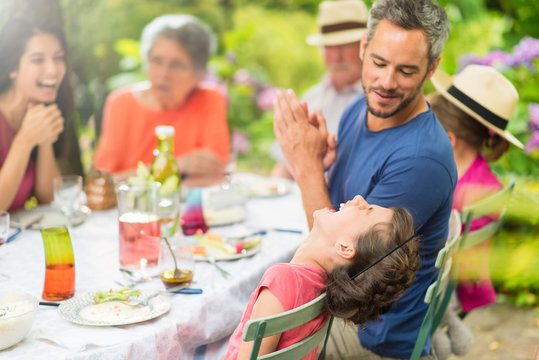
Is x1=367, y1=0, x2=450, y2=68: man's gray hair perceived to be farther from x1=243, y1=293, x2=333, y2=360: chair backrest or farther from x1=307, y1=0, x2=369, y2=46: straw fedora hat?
x1=307, y1=0, x2=369, y2=46: straw fedora hat

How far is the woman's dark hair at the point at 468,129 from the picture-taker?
Result: 102 inches

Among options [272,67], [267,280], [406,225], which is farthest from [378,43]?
[272,67]

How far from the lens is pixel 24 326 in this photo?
4.18 feet

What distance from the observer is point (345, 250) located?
153 cm

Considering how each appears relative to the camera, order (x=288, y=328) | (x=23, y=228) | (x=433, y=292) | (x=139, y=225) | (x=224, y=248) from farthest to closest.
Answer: (x=23, y=228), (x=224, y=248), (x=139, y=225), (x=433, y=292), (x=288, y=328)

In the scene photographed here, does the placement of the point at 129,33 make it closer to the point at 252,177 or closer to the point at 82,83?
the point at 82,83

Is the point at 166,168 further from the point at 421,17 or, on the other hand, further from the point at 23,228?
the point at 421,17

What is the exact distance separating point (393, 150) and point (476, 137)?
0.91 m

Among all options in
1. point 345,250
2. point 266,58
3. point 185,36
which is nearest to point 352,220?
point 345,250

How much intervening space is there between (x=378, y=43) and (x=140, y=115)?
81.2 inches

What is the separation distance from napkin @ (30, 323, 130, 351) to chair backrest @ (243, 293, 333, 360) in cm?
35

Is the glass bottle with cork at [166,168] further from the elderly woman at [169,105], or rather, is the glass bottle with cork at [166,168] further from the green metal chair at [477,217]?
the green metal chair at [477,217]

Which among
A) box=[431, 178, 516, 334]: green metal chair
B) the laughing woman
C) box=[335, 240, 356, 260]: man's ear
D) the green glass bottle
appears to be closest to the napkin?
box=[335, 240, 356, 260]: man's ear

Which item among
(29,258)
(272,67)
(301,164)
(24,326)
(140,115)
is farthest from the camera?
(272,67)
